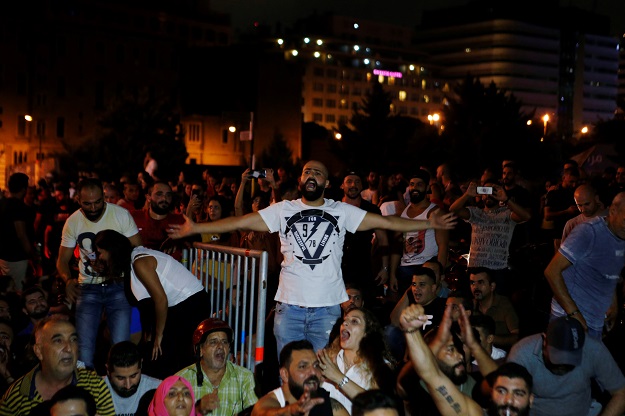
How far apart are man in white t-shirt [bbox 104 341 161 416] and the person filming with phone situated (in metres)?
4.38

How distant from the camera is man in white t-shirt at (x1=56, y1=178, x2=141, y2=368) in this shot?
787cm

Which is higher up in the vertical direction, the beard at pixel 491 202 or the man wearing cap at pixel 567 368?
the beard at pixel 491 202

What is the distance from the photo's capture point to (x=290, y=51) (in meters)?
122

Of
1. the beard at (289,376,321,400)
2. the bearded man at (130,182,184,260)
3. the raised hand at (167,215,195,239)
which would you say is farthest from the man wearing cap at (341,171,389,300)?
the beard at (289,376,321,400)

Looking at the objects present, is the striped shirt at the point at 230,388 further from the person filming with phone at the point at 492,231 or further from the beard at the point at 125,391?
the person filming with phone at the point at 492,231

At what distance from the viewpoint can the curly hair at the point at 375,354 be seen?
245 inches

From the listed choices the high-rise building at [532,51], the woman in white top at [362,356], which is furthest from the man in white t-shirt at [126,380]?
the high-rise building at [532,51]

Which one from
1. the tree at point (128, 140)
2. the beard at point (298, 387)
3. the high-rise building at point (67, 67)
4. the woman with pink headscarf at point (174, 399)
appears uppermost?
the high-rise building at point (67, 67)

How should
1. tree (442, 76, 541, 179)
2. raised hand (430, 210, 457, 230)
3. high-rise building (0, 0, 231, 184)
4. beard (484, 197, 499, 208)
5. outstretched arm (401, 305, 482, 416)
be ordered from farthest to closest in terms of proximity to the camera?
high-rise building (0, 0, 231, 184) → tree (442, 76, 541, 179) → beard (484, 197, 499, 208) → raised hand (430, 210, 457, 230) → outstretched arm (401, 305, 482, 416)

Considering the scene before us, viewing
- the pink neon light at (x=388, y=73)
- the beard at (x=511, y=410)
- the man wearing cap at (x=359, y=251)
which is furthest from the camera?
the pink neon light at (x=388, y=73)

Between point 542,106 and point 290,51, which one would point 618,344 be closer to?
point 290,51

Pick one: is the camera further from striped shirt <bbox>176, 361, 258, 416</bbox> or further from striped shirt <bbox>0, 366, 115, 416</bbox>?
striped shirt <bbox>0, 366, 115, 416</bbox>

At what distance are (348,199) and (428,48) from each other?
15077cm

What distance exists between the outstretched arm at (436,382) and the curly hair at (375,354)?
889 mm
